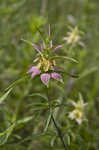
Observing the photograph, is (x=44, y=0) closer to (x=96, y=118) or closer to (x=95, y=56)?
(x=95, y=56)

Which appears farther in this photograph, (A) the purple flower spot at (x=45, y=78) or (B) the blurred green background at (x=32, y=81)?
(B) the blurred green background at (x=32, y=81)

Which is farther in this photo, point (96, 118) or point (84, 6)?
point (84, 6)

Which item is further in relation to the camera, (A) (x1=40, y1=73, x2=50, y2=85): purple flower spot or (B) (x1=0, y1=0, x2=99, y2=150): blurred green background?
(B) (x1=0, y1=0, x2=99, y2=150): blurred green background

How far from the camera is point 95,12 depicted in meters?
3.59

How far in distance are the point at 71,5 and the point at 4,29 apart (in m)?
1.47

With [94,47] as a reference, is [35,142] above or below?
below

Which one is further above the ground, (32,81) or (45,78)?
(32,81)

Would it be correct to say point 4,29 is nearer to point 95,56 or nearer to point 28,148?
point 95,56

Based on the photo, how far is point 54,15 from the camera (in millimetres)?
3461

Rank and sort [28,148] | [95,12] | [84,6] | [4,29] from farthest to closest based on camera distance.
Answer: [95,12] → [84,6] → [4,29] → [28,148]

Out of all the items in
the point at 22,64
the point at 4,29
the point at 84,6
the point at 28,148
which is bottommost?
the point at 28,148

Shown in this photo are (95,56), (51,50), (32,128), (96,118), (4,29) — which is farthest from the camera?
(95,56)

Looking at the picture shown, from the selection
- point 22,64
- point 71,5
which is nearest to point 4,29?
point 22,64

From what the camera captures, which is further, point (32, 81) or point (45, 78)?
point (32, 81)
